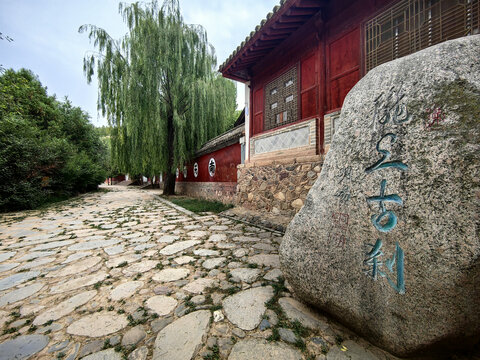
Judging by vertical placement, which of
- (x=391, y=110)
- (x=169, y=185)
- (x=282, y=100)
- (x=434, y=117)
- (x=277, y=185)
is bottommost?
(x=169, y=185)

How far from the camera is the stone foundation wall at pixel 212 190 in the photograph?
6996 millimetres

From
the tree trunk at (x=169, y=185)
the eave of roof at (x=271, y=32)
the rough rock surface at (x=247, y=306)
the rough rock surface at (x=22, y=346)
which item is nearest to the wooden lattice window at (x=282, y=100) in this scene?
the eave of roof at (x=271, y=32)

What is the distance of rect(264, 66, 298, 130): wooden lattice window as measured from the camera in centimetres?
452

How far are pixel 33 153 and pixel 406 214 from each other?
9703mm

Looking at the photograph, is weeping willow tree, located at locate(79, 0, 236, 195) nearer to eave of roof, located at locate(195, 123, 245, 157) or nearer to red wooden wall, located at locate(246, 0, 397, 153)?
eave of roof, located at locate(195, 123, 245, 157)

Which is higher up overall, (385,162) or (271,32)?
(271,32)

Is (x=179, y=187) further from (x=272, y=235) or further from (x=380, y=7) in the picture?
(x=380, y=7)

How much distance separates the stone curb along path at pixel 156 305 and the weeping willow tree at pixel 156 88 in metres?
5.60

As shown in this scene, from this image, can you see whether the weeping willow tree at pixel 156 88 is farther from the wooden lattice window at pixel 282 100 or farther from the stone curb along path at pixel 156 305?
the stone curb along path at pixel 156 305

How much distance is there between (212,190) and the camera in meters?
8.09

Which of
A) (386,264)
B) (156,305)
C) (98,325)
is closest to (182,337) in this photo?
(156,305)

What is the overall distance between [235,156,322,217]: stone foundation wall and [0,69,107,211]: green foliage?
678cm

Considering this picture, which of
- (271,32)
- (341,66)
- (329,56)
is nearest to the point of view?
(341,66)

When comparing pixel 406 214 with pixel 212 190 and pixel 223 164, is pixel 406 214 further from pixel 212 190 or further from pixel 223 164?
pixel 212 190
